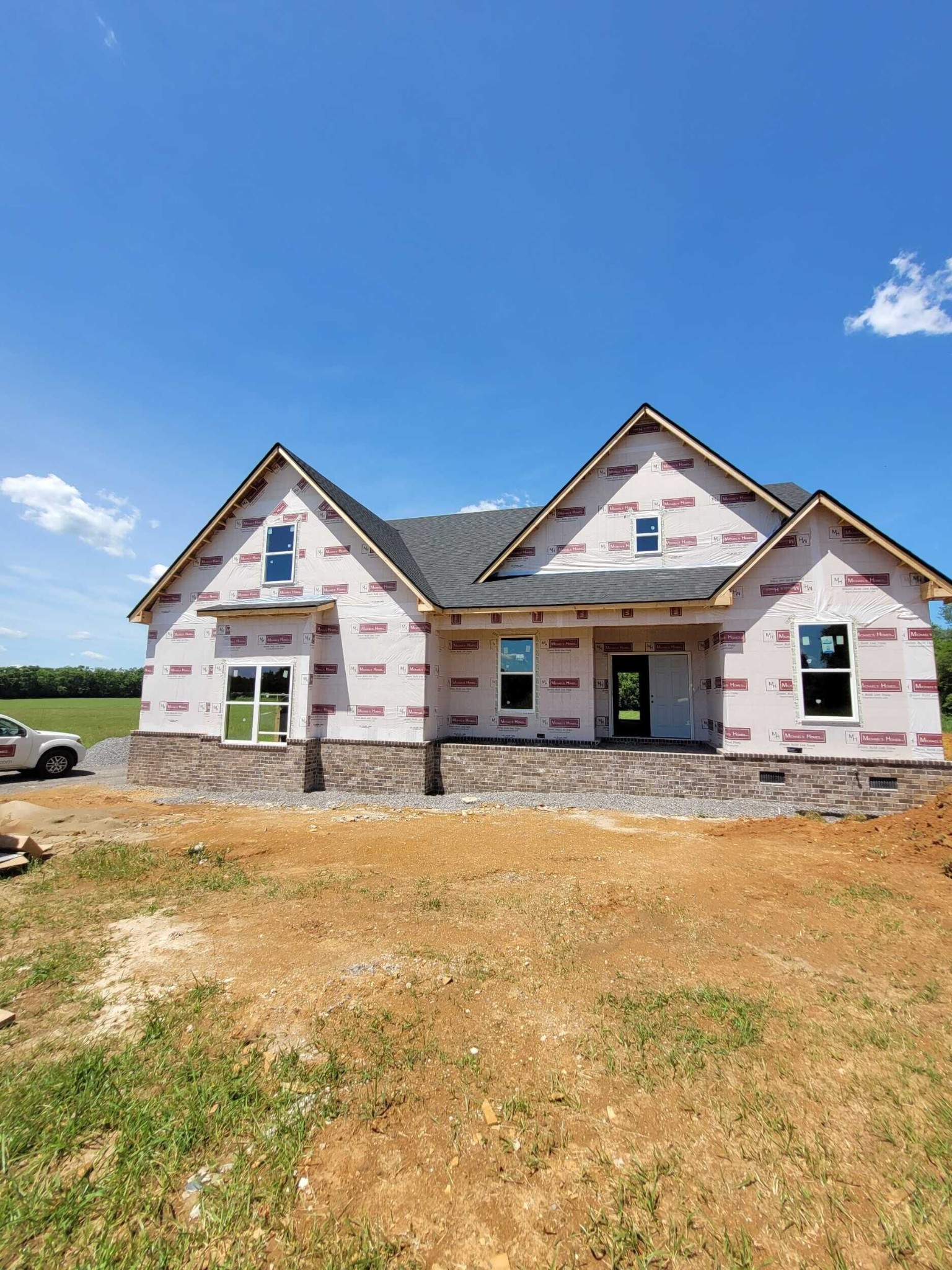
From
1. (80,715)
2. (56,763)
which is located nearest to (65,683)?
(80,715)

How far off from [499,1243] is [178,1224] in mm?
1480

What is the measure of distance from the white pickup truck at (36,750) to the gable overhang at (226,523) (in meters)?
4.47

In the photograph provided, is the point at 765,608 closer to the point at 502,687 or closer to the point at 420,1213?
the point at 502,687

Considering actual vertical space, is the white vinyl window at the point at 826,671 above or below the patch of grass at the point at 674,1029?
above

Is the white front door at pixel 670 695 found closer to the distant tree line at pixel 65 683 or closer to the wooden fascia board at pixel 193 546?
the wooden fascia board at pixel 193 546

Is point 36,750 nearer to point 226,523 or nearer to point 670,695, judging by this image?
point 226,523

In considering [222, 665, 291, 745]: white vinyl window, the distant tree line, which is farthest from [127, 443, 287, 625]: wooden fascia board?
the distant tree line

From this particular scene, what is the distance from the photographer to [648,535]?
15234mm

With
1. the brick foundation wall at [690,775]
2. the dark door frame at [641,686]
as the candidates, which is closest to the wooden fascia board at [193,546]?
the brick foundation wall at [690,775]

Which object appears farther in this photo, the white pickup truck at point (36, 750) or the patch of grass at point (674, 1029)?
the white pickup truck at point (36, 750)

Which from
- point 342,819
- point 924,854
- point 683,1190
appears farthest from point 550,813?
point 683,1190

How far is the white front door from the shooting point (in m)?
16.0

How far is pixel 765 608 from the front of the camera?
12484 millimetres

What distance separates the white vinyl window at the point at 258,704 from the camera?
47.2 feet
